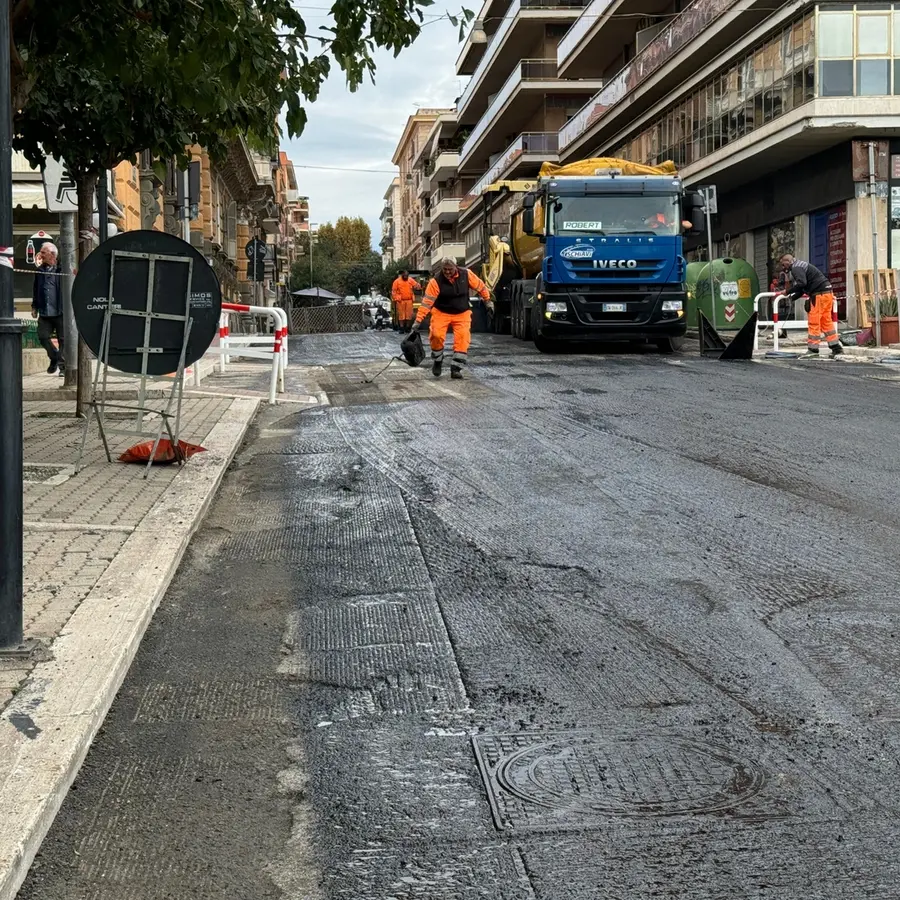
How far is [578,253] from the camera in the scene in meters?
22.0

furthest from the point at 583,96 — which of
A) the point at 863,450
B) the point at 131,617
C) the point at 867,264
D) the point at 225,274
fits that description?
the point at 131,617

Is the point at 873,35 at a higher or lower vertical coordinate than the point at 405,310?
higher

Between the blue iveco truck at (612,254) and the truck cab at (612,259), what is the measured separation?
0.02 metres

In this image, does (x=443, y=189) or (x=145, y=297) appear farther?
(x=443, y=189)

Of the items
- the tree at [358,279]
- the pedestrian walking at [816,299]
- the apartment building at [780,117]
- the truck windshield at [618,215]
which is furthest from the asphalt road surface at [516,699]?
the tree at [358,279]

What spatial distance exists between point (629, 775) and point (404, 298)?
33.8 metres

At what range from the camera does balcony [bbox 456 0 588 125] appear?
202ft

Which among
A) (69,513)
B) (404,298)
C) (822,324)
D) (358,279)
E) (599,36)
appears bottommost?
(69,513)

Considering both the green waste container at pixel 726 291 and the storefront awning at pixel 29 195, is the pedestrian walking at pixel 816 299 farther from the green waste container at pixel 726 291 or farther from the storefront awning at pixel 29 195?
the storefront awning at pixel 29 195

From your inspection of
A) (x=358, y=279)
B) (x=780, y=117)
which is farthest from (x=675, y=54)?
(x=358, y=279)

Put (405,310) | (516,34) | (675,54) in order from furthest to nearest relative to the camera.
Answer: (516,34)
(675,54)
(405,310)

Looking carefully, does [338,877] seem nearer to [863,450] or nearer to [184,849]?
[184,849]

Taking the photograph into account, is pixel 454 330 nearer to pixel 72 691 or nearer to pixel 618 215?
pixel 618 215

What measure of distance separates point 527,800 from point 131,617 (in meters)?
2.14
